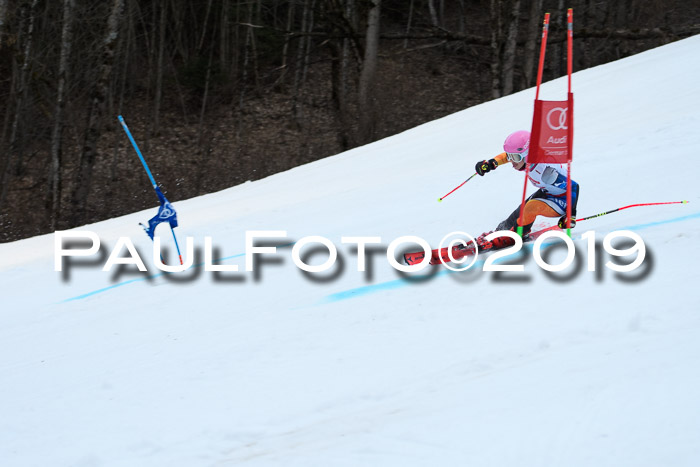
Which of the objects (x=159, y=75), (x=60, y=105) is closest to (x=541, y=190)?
(x=60, y=105)

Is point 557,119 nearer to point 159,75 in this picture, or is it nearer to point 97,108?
point 97,108

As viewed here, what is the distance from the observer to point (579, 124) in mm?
11102

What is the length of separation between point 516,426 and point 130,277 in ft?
16.9

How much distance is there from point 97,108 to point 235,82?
11748 mm

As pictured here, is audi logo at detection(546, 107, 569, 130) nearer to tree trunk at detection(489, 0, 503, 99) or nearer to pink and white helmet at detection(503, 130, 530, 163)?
pink and white helmet at detection(503, 130, 530, 163)

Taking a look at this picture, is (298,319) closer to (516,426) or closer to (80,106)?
(516,426)

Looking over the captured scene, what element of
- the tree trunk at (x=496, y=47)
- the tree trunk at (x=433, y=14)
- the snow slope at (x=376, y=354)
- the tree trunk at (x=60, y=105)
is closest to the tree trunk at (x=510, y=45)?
the tree trunk at (x=496, y=47)

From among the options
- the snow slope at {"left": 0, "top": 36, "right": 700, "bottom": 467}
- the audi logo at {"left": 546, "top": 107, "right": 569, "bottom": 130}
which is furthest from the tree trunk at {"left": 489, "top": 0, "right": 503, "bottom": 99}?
the audi logo at {"left": 546, "top": 107, "right": 569, "bottom": 130}

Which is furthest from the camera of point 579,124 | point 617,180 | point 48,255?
point 579,124

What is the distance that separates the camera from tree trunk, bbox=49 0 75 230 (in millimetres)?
14758

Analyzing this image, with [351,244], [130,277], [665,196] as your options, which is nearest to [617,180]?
[665,196]

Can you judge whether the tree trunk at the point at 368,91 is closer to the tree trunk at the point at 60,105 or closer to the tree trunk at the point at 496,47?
the tree trunk at the point at 496,47

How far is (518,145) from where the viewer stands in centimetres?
590

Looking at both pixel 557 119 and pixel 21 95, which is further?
pixel 21 95
